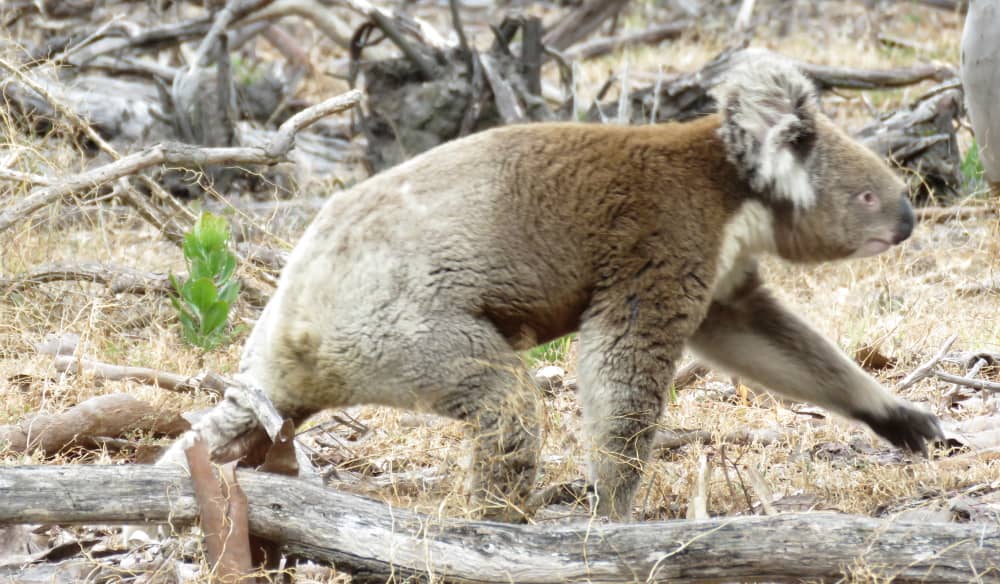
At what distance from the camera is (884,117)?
24.4 ft

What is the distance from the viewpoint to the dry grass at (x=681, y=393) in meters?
3.66

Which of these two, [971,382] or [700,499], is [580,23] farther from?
[700,499]

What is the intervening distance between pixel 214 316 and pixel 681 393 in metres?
1.99

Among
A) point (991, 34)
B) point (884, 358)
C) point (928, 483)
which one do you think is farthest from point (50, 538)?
point (991, 34)

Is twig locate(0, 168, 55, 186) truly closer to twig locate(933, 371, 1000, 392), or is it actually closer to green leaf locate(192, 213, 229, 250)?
green leaf locate(192, 213, 229, 250)

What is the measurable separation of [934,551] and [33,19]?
8.60 meters

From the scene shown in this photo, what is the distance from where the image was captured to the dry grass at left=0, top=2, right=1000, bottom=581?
3664 mm

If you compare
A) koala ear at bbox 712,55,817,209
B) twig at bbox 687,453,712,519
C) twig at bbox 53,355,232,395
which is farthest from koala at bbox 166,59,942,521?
twig at bbox 53,355,232,395

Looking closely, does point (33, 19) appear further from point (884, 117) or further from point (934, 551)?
point (934, 551)

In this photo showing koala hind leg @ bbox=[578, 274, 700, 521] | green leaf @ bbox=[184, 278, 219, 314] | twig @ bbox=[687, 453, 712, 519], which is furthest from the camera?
green leaf @ bbox=[184, 278, 219, 314]

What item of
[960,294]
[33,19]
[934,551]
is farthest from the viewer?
[33,19]

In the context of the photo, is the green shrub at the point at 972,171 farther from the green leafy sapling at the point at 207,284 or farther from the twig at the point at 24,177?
the twig at the point at 24,177

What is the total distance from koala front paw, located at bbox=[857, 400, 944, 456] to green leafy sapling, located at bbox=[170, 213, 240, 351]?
258cm

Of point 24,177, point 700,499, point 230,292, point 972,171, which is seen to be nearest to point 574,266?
point 700,499
